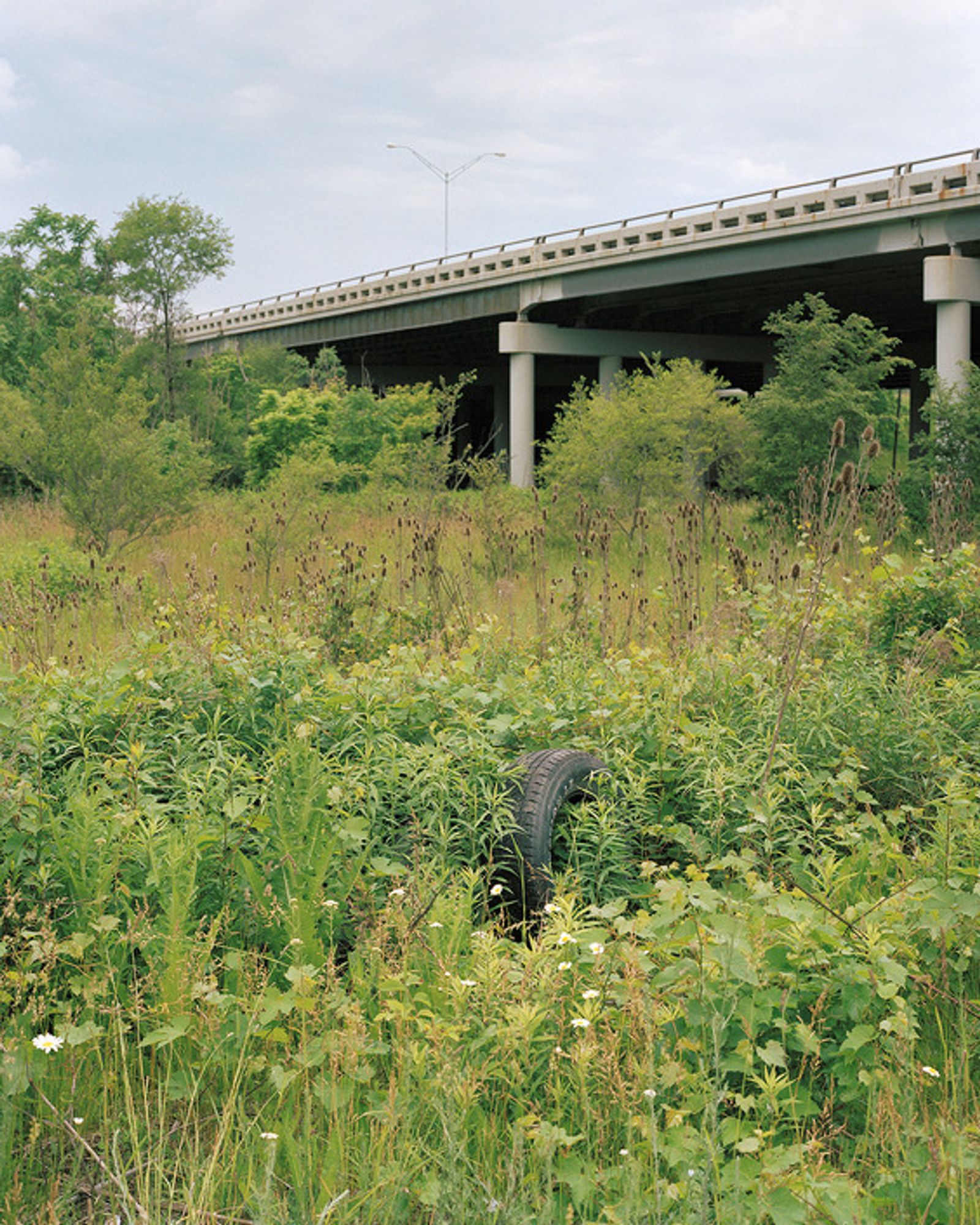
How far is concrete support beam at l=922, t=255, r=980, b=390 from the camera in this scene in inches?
1048

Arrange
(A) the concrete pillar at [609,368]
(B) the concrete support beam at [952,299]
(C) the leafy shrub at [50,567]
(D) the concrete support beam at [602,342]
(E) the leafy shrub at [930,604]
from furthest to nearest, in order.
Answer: (A) the concrete pillar at [609,368], (D) the concrete support beam at [602,342], (B) the concrete support beam at [952,299], (C) the leafy shrub at [50,567], (E) the leafy shrub at [930,604]

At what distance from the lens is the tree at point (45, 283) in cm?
4103

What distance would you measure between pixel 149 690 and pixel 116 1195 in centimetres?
310

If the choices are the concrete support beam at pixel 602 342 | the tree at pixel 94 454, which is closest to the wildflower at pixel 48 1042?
the tree at pixel 94 454

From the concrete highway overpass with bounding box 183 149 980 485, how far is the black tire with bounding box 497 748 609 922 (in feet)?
79.2

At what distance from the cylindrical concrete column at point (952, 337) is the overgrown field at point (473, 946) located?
21625mm

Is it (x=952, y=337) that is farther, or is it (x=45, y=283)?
(x=45, y=283)

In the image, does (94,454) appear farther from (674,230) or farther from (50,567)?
(674,230)

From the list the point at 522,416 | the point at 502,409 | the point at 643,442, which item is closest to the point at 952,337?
the point at 643,442

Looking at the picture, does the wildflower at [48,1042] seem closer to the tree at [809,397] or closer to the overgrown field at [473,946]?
the overgrown field at [473,946]

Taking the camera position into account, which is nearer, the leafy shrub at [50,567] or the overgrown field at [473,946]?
the overgrown field at [473,946]

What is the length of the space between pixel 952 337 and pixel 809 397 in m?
6.12

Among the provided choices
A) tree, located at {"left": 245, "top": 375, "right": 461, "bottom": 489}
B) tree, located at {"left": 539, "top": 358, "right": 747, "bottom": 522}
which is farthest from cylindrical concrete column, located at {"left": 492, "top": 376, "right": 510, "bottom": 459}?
tree, located at {"left": 539, "top": 358, "right": 747, "bottom": 522}

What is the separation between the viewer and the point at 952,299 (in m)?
26.8
